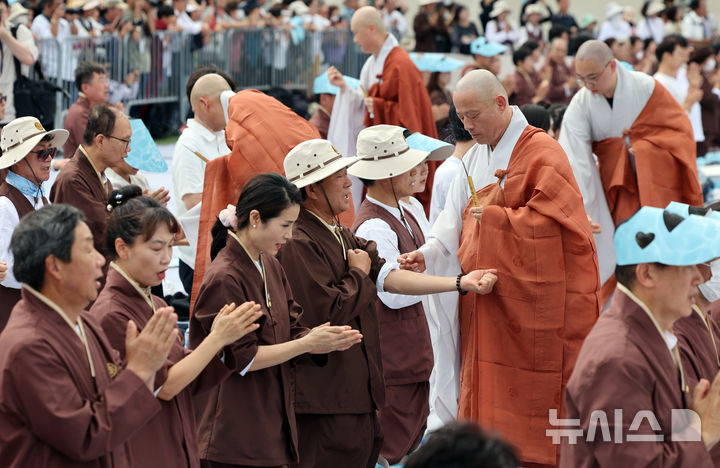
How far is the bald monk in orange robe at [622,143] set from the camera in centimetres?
579

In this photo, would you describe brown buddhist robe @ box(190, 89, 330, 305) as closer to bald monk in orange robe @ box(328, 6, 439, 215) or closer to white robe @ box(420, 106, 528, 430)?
white robe @ box(420, 106, 528, 430)

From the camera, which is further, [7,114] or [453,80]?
[453,80]

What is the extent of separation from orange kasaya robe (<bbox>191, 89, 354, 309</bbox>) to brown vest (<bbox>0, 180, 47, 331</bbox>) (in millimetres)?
880

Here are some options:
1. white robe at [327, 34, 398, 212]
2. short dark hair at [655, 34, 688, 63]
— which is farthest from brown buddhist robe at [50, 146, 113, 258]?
short dark hair at [655, 34, 688, 63]

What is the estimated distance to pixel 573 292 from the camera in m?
3.69

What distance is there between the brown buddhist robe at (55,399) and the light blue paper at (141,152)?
2.78 meters

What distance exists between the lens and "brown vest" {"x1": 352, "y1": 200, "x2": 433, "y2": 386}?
13.4 ft

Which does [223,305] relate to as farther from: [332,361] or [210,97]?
[210,97]

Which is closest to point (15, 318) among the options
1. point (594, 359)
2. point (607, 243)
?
point (594, 359)

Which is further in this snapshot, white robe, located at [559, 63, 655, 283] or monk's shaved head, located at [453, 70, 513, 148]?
white robe, located at [559, 63, 655, 283]

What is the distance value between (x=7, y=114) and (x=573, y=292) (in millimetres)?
6211

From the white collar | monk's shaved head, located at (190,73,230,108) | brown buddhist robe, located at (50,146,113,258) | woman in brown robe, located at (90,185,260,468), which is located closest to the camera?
woman in brown robe, located at (90,185,260,468)

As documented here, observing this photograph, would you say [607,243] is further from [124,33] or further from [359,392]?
[124,33]

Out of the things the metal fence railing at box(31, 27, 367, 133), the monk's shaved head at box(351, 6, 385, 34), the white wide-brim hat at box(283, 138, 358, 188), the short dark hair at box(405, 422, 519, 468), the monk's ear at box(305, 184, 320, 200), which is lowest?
the metal fence railing at box(31, 27, 367, 133)
